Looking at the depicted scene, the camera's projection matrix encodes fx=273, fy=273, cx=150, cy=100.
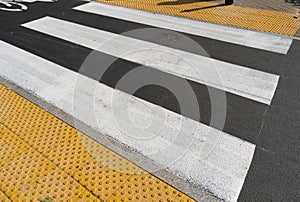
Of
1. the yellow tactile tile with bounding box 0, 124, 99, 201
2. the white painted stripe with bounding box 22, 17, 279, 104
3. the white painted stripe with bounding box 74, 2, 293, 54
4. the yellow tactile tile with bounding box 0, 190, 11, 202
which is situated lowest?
the yellow tactile tile with bounding box 0, 190, 11, 202

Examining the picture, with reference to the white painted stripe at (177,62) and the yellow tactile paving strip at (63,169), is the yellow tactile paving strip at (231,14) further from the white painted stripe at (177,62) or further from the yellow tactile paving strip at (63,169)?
the yellow tactile paving strip at (63,169)

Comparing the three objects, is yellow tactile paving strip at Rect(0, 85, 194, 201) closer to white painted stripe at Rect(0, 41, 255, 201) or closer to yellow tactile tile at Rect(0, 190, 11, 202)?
yellow tactile tile at Rect(0, 190, 11, 202)

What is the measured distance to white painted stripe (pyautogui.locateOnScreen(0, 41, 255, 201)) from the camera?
12.0 feet

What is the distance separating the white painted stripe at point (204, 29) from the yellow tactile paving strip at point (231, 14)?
30cm

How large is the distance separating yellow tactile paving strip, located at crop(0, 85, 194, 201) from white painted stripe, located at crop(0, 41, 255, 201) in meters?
0.40

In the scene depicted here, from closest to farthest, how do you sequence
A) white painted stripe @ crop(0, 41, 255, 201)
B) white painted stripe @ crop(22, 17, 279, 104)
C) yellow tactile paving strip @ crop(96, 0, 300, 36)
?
white painted stripe @ crop(0, 41, 255, 201) < white painted stripe @ crop(22, 17, 279, 104) < yellow tactile paving strip @ crop(96, 0, 300, 36)

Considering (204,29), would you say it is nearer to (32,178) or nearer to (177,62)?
(177,62)

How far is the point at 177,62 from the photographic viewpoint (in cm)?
612

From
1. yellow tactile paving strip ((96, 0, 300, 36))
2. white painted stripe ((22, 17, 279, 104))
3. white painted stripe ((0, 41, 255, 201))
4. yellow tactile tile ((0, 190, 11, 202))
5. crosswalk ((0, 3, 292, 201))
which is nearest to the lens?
yellow tactile tile ((0, 190, 11, 202))

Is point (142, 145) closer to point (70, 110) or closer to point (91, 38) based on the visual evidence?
point (70, 110)

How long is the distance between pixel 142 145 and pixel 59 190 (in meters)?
1.33

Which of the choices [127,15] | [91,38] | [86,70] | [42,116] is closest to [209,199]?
[42,116]

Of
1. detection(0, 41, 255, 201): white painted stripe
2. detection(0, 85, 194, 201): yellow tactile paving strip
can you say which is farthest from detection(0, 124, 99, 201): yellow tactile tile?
detection(0, 41, 255, 201): white painted stripe

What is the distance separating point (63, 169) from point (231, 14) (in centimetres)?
695
